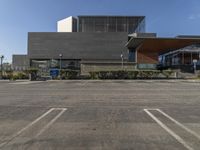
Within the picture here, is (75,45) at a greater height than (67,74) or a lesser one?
greater

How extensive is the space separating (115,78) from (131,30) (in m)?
38.1

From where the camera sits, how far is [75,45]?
3044 inches

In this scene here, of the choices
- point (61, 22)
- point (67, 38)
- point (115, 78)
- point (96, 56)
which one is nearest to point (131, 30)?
point (96, 56)

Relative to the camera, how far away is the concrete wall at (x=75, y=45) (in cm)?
7681

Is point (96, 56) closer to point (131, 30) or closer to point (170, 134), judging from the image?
point (131, 30)

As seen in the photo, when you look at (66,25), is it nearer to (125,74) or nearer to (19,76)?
(19,76)

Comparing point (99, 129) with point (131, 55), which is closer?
point (99, 129)

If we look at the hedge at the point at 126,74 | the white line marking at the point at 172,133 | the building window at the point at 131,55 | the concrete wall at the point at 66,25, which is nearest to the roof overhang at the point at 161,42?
the building window at the point at 131,55

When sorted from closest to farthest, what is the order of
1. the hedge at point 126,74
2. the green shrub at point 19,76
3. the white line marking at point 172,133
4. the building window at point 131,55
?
the white line marking at point 172,133
the hedge at point 126,74
the green shrub at point 19,76
the building window at point 131,55

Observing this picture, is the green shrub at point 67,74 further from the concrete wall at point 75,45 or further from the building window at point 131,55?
the concrete wall at point 75,45

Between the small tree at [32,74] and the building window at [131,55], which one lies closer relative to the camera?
the small tree at [32,74]

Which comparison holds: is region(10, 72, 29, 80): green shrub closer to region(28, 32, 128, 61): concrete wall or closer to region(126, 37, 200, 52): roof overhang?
region(126, 37, 200, 52): roof overhang

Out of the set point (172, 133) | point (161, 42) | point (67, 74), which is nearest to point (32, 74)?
point (67, 74)

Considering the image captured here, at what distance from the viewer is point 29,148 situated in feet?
18.0
